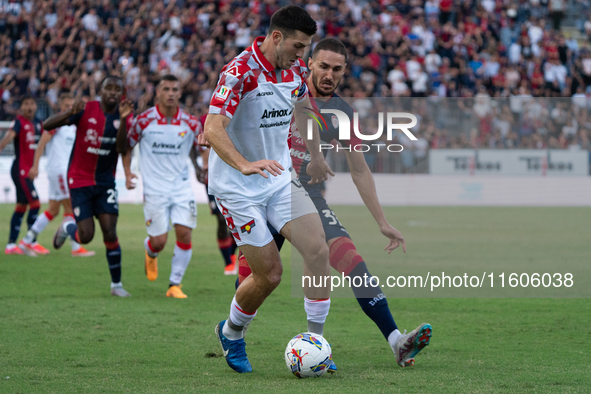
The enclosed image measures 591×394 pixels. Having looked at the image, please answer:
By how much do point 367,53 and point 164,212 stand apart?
18.5 m

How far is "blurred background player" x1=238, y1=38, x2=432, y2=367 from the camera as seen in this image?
496cm

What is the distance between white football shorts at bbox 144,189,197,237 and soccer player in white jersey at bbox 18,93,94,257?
3.10 meters

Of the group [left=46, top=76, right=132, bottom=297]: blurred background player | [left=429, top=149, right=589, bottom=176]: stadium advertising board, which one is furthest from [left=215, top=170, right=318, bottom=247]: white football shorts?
[left=429, top=149, right=589, bottom=176]: stadium advertising board

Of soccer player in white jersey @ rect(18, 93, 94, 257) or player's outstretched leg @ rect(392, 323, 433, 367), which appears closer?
player's outstretched leg @ rect(392, 323, 433, 367)

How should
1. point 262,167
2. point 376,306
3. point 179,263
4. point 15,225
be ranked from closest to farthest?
point 262,167 → point 376,306 → point 179,263 → point 15,225

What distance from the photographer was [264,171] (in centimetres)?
448

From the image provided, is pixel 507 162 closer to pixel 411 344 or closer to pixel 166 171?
pixel 166 171

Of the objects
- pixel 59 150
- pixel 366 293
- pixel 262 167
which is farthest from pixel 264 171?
pixel 59 150

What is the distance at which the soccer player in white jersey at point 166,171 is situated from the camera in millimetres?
8180

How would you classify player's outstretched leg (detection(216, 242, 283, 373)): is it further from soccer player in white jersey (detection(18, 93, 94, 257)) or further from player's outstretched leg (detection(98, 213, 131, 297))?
soccer player in white jersey (detection(18, 93, 94, 257))

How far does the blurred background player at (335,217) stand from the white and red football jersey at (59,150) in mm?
7235

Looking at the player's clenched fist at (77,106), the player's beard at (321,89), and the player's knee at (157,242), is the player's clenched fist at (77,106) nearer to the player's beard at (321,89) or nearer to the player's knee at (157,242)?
the player's knee at (157,242)

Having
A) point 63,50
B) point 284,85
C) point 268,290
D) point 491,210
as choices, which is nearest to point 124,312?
point 268,290

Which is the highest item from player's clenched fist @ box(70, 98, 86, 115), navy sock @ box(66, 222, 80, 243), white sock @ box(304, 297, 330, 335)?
player's clenched fist @ box(70, 98, 86, 115)
